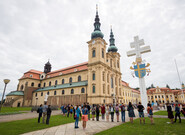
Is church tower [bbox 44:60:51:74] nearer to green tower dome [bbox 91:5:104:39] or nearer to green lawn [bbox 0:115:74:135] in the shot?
green tower dome [bbox 91:5:104:39]

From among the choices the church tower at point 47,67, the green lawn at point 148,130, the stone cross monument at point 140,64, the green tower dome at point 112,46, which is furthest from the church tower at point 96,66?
the church tower at point 47,67

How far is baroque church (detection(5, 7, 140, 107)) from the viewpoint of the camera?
3475cm

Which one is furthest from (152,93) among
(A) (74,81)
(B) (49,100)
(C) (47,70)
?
(C) (47,70)

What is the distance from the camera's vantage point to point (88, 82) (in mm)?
35562

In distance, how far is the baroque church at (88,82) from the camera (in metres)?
34.8

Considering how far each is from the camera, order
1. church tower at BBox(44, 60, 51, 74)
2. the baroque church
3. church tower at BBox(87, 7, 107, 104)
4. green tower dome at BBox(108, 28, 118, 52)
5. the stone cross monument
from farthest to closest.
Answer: church tower at BBox(44, 60, 51, 74) < green tower dome at BBox(108, 28, 118, 52) < the baroque church < church tower at BBox(87, 7, 107, 104) < the stone cross monument

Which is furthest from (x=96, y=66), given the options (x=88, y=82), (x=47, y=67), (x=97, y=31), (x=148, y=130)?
(x=47, y=67)

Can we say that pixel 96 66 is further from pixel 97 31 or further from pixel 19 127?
pixel 19 127

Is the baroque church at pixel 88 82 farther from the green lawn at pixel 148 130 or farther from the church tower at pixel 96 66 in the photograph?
the green lawn at pixel 148 130

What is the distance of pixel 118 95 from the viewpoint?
4359 centimetres

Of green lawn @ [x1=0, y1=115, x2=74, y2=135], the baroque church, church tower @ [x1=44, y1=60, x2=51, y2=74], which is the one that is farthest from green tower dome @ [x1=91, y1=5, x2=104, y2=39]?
church tower @ [x1=44, y1=60, x2=51, y2=74]

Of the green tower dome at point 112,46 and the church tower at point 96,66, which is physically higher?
the green tower dome at point 112,46

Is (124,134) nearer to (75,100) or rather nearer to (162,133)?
(162,133)

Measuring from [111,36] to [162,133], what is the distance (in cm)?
4889
